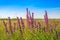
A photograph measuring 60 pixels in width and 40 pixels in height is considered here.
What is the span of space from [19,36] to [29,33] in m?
0.32

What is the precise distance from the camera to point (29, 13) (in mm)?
6371

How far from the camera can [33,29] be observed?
653cm

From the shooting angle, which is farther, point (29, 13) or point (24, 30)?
point (24, 30)

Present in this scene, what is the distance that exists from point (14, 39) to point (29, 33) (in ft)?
1.41

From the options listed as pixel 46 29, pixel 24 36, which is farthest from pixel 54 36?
pixel 24 36

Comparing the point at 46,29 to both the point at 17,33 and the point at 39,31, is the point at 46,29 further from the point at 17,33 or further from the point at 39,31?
the point at 17,33

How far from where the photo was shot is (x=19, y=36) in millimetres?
6730

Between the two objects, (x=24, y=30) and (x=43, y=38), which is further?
(x=24, y=30)

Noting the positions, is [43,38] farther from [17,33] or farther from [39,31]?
[17,33]

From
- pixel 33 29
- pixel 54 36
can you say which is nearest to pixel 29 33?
pixel 33 29

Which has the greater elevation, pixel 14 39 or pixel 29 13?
pixel 29 13

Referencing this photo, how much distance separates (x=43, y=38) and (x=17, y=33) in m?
0.77

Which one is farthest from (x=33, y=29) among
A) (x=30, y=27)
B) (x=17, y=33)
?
(x=17, y=33)

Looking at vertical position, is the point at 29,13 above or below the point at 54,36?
above
